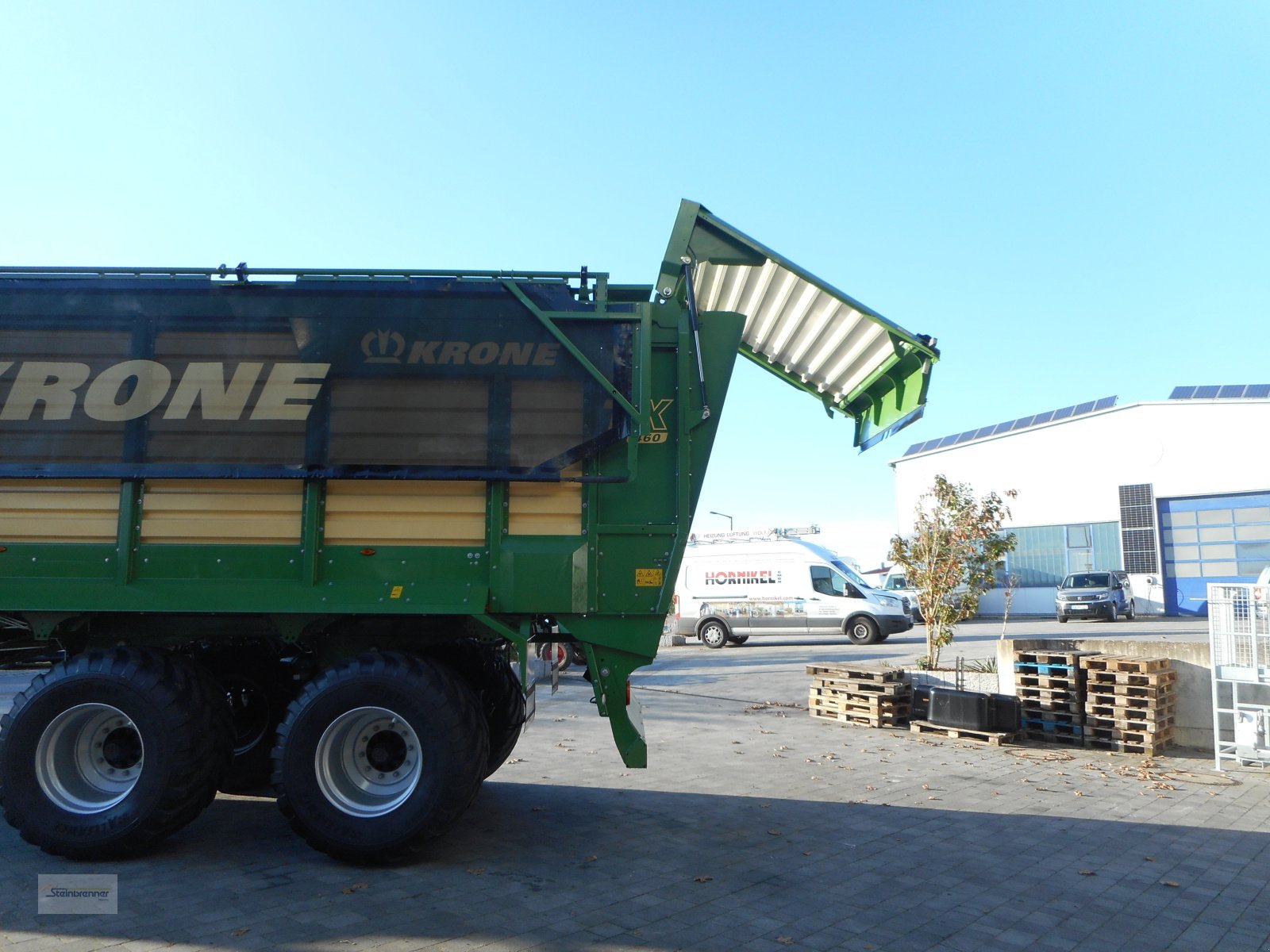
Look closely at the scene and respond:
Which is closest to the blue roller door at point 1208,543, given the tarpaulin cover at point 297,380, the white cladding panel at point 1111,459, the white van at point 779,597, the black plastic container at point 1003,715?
the white cladding panel at point 1111,459

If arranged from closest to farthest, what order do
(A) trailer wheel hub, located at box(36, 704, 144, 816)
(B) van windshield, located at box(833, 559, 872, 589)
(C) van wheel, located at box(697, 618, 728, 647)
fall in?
(A) trailer wheel hub, located at box(36, 704, 144, 816) < (B) van windshield, located at box(833, 559, 872, 589) < (C) van wheel, located at box(697, 618, 728, 647)

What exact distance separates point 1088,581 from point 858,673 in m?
25.2

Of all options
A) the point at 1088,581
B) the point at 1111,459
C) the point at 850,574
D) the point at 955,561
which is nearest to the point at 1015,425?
the point at 1111,459

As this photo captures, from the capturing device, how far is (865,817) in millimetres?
6551

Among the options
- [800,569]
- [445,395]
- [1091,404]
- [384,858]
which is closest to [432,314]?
[445,395]

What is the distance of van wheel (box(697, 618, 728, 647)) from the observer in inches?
998

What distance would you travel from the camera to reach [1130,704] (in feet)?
31.1

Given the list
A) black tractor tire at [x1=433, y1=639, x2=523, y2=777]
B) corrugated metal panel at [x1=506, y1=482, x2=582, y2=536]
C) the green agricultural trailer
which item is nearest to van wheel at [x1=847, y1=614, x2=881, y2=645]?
black tractor tire at [x1=433, y1=639, x2=523, y2=777]

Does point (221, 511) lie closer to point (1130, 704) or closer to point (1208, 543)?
point (1130, 704)

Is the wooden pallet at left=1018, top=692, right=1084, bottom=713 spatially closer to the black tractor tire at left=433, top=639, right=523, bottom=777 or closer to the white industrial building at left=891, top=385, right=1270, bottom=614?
the black tractor tire at left=433, top=639, right=523, bottom=777

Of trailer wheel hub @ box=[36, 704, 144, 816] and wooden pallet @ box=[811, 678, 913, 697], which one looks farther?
wooden pallet @ box=[811, 678, 913, 697]

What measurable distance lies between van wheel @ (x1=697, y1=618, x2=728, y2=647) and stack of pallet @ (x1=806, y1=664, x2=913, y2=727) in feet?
43.7

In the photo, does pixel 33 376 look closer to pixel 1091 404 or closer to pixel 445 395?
pixel 445 395

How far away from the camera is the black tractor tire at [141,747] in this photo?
5.15 metres
